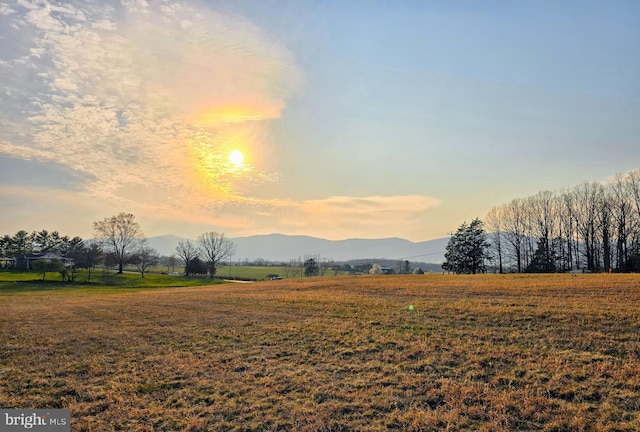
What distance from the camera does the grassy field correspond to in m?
7.43

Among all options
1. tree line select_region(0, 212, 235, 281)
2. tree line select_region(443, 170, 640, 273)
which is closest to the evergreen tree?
tree line select_region(443, 170, 640, 273)

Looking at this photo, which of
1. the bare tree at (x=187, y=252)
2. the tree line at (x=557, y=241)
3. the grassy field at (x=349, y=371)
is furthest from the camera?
the bare tree at (x=187, y=252)

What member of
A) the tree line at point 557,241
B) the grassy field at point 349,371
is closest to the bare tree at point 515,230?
the tree line at point 557,241

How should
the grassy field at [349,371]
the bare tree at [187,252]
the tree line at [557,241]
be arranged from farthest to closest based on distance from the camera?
the bare tree at [187,252]
the tree line at [557,241]
the grassy field at [349,371]

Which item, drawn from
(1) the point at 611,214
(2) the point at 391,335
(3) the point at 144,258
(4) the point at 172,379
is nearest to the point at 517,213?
(1) the point at 611,214

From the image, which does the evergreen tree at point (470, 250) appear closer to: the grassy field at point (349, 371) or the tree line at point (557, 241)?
the tree line at point (557, 241)

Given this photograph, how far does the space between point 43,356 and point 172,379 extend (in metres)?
6.20

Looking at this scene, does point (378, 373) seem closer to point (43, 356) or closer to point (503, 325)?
point (503, 325)

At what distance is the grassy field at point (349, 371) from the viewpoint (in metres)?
7.43

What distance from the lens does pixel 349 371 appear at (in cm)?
1030

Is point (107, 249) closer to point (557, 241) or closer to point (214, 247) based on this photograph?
point (214, 247)

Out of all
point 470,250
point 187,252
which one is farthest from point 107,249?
point 470,250

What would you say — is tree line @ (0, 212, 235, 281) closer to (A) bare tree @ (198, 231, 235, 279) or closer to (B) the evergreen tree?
(A) bare tree @ (198, 231, 235, 279)

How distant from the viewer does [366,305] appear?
22.6 metres
